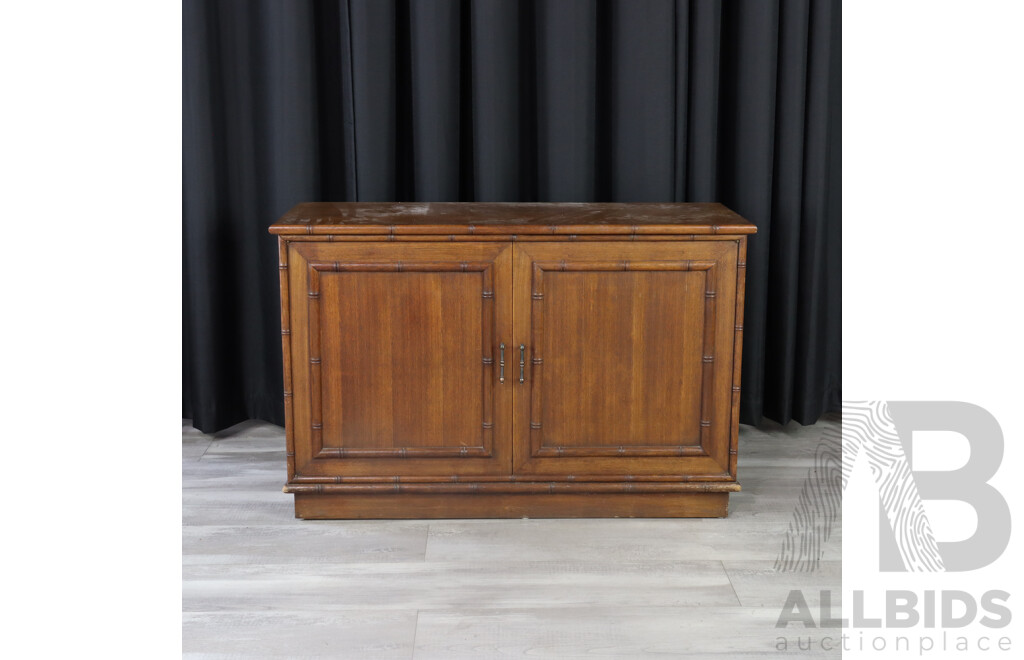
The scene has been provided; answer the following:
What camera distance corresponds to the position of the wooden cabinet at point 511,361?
2133 millimetres

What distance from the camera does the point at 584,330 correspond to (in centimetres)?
218

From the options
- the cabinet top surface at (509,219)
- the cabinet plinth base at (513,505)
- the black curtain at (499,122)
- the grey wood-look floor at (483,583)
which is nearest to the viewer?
the grey wood-look floor at (483,583)

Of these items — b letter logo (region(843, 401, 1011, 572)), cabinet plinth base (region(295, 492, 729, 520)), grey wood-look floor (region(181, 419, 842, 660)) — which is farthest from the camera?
cabinet plinth base (region(295, 492, 729, 520))

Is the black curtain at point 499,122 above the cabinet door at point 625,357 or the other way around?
above

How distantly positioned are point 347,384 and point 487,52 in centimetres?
98

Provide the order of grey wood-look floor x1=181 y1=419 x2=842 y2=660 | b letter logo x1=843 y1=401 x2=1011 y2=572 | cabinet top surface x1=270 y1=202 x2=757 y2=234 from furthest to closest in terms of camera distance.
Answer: cabinet top surface x1=270 y1=202 x2=757 y2=234 → grey wood-look floor x1=181 y1=419 x2=842 y2=660 → b letter logo x1=843 y1=401 x2=1011 y2=572

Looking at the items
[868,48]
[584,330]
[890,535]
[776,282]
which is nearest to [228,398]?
[584,330]

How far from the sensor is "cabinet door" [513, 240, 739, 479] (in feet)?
7.04

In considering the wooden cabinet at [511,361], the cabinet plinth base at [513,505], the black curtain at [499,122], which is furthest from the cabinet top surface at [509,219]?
the cabinet plinth base at [513,505]

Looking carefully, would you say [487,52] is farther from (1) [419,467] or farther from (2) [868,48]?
(2) [868,48]

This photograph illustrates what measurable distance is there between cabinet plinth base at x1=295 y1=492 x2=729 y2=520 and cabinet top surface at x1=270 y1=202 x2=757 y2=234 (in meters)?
0.63

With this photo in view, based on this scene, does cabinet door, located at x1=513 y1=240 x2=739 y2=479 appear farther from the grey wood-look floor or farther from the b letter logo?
the b letter logo

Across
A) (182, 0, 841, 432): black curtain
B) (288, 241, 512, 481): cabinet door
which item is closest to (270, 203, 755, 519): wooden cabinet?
(288, 241, 512, 481): cabinet door

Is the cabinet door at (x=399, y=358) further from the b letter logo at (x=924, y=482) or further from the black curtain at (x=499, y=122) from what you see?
the b letter logo at (x=924, y=482)
